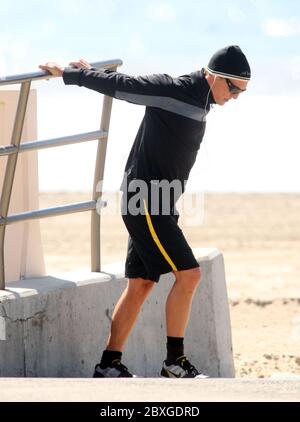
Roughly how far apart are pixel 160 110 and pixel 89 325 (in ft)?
4.41

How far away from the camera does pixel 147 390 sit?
5785mm

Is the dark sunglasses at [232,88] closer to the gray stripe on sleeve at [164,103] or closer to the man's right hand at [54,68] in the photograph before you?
the gray stripe on sleeve at [164,103]

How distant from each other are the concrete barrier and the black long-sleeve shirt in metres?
0.79

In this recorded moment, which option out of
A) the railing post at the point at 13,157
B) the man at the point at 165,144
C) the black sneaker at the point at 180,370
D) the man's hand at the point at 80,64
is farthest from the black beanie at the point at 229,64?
the black sneaker at the point at 180,370

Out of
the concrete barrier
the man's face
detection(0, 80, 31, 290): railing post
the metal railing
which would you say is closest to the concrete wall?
the concrete barrier

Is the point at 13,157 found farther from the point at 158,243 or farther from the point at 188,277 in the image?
the point at 188,277

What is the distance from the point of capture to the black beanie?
21.5 feet

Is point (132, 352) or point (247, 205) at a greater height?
point (247, 205)

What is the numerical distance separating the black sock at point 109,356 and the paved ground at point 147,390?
0.71 metres
